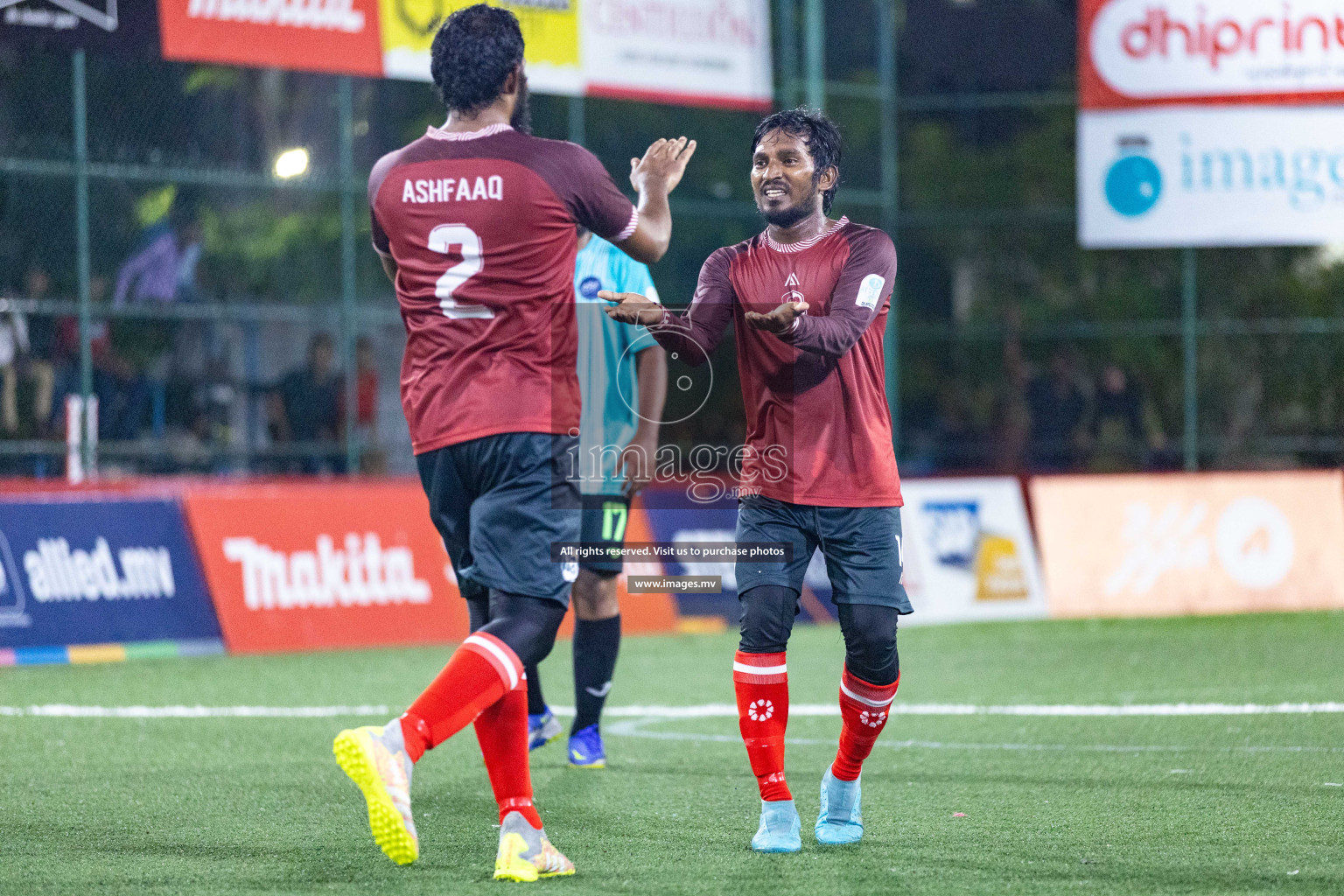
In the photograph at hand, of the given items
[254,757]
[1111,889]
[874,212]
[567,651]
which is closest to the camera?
[1111,889]

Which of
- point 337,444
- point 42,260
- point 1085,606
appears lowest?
point 1085,606

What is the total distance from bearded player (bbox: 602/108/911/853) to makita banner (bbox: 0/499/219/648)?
629 cm

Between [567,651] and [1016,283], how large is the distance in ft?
50.4

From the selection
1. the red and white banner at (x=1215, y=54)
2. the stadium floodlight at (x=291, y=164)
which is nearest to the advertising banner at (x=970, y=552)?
the red and white banner at (x=1215, y=54)

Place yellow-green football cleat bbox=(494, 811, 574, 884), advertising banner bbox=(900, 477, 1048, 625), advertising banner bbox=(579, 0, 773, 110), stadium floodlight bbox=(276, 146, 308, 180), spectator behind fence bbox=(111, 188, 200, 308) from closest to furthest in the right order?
1. yellow-green football cleat bbox=(494, 811, 574, 884)
2. advertising banner bbox=(900, 477, 1048, 625)
3. stadium floodlight bbox=(276, 146, 308, 180)
4. spectator behind fence bbox=(111, 188, 200, 308)
5. advertising banner bbox=(579, 0, 773, 110)

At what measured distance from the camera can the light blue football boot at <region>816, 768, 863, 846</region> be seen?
198 inches

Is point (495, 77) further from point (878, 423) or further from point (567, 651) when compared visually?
point (567, 651)

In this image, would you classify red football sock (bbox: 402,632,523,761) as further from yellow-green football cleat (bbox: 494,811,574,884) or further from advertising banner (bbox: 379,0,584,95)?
advertising banner (bbox: 379,0,584,95)

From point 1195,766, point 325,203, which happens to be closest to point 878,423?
point 1195,766

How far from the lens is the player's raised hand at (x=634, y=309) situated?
4.76 meters

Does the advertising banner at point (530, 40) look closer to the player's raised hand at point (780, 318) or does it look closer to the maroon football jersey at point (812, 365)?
the maroon football jersey at point (812, 365)

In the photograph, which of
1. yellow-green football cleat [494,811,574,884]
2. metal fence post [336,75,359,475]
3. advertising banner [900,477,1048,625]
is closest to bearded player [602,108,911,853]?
yellow-green football cleat [494,811,574,884]

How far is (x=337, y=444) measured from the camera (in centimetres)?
1451

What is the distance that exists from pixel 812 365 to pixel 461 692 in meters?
1.45
